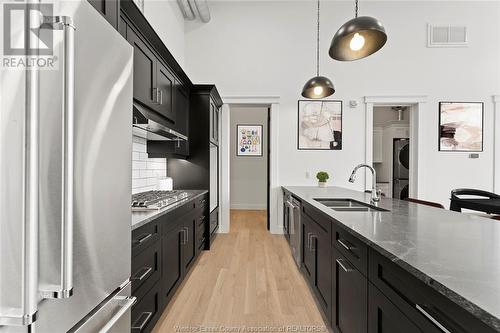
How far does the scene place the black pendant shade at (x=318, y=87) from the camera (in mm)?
2844

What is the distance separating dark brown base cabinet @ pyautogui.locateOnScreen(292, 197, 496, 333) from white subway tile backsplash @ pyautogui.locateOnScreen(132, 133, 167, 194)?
1.92 metres

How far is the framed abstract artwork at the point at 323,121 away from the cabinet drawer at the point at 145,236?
352cm

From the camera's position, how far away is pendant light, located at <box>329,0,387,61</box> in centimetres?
172

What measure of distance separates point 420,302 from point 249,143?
21.2ft

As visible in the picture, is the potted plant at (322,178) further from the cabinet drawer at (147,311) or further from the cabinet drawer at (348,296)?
the cabinet drawer at (147,311)

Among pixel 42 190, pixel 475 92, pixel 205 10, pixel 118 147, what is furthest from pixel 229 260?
pixel 475 92

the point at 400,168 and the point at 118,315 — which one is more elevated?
the point at 400,168

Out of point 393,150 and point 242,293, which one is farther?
point 393,150

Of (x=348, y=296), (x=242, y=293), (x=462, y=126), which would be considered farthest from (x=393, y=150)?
(x=348, y=296)

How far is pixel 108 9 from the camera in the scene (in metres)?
1.18

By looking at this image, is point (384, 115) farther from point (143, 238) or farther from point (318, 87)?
point (143, 238)

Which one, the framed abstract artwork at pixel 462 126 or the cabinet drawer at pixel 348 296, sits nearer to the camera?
the cabinet drawer at pixel 348 296

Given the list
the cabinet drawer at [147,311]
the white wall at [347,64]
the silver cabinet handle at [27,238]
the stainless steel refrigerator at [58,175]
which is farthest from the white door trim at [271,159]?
the silver cabinet handle at [27,238]

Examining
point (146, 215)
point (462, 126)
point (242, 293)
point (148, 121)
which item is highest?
point (462, 126)
